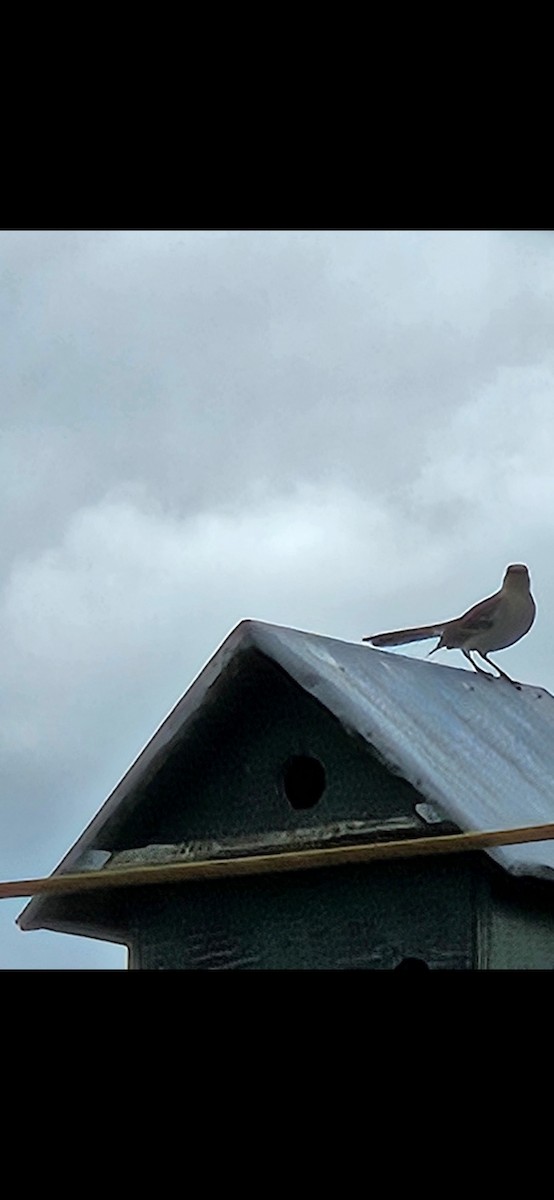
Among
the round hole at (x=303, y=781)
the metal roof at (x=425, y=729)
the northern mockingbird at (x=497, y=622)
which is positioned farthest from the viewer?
the northern mockingbird at (x=497, y=622)

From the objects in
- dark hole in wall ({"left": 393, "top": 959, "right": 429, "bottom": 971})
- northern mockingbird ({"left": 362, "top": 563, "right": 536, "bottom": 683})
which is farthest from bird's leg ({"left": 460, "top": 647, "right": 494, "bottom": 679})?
dark hole in wall ({"left": 393, "top": 959, "right": 429, "bottom": 971})

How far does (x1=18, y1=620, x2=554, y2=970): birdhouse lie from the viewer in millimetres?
4027

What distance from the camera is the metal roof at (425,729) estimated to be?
157 inches

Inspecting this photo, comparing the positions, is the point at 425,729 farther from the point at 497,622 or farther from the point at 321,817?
the point at 497,622

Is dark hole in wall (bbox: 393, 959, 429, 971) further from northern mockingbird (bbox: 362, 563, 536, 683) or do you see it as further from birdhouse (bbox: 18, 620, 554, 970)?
northern mockingbird (bbox: 362, 563, 536, 683)

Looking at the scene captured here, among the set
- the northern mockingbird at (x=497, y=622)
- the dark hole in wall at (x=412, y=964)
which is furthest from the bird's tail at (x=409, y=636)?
the dark hole in wall at (x=412, y=964)

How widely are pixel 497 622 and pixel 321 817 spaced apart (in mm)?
1063

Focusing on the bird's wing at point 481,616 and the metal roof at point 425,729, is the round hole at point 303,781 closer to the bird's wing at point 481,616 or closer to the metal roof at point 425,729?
the metal roof at point 425,729

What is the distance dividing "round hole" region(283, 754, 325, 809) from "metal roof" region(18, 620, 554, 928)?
9.7 inches

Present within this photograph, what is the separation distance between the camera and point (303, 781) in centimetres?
445
